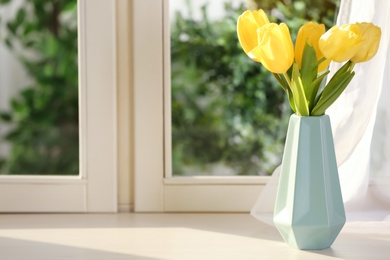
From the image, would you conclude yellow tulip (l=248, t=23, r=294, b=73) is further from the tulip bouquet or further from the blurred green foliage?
the blurred green foliage

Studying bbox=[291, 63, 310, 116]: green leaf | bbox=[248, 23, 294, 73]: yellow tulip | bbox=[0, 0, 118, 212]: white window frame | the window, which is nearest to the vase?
bbox=[291, 63, 310, 116]: green leaf

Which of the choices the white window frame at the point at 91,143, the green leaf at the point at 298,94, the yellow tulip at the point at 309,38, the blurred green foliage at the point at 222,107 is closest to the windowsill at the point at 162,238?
the white window frame at the point at 91,143

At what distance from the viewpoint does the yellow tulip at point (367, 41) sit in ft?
5.73

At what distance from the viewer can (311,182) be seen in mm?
1771

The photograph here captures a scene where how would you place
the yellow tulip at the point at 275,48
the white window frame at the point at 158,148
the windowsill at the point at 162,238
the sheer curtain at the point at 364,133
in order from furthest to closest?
the white window frame at the point at 158,148, the sheer curtain at the point at 364,133, the windowsill at the point at 162,238, the yellow tulip at the point at 275,48

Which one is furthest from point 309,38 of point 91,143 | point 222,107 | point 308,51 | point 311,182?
point 91,143

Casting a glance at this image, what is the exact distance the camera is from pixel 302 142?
5.82 feet

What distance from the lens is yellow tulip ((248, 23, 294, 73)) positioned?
170 centimetres

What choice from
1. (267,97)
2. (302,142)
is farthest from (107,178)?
(302,142)

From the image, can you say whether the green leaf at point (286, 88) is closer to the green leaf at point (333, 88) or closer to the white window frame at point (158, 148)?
the green leaf at point (333, 88)

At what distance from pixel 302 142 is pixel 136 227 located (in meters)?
0.46

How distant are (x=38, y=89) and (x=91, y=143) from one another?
185 mm

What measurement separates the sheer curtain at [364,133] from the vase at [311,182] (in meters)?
0.18

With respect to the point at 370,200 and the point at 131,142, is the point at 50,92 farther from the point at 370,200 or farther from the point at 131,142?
the point at 370,200
